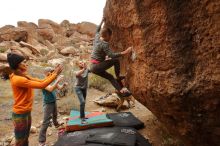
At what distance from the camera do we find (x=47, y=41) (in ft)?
112

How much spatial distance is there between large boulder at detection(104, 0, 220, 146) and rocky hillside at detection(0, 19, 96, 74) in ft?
37.4

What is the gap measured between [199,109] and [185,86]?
1.41 feet

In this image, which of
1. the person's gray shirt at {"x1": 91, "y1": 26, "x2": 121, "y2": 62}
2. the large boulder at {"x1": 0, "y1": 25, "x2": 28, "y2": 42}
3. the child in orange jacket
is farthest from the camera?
the large boulder at {"x1": 0, "y1": 25, "x2": 28, "y2": 42}

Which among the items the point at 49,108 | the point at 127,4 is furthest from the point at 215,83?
the point at 49,108

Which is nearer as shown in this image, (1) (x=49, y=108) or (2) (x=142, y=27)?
(2) (x=142, y=27)

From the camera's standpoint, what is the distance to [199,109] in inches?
179

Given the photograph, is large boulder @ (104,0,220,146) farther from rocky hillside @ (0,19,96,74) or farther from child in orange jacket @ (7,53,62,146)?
rocky hillside @ (0,19,96,74)

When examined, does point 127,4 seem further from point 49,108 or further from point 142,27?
point 49,108

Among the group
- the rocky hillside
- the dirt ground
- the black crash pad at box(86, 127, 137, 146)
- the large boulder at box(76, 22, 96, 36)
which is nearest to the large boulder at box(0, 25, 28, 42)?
the rocky hillside

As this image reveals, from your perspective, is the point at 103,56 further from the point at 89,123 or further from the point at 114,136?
the point at 89,123

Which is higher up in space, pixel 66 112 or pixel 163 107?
pixel 163 107

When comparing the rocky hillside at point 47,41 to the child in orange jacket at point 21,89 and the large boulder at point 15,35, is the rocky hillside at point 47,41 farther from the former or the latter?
the child in orange jacket at point 21,89

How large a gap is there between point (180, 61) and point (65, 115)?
6.50 m

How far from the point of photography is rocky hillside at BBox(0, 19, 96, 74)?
23078mm
